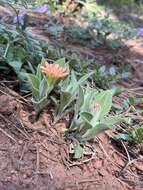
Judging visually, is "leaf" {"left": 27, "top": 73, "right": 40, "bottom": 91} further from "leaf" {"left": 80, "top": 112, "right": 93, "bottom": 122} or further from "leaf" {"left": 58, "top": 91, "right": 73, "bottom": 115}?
"leaf" {"left": 80, "top": 112, "right": 93, "bottom": 122}

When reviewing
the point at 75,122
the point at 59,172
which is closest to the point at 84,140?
the point at 75,122

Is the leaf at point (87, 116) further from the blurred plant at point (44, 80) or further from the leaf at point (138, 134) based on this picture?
the leaf at point (138, 134)

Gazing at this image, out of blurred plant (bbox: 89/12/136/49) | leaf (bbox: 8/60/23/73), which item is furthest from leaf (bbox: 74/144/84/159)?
blurred plant (bbox: 89/12/136/49)

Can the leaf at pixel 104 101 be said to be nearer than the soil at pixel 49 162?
No

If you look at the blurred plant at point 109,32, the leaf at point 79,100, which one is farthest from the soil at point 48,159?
the blurred plant at point 109,32

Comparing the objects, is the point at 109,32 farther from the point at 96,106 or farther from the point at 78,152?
the point at 78,152

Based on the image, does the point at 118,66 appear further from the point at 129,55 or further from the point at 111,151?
the point at 111,151
